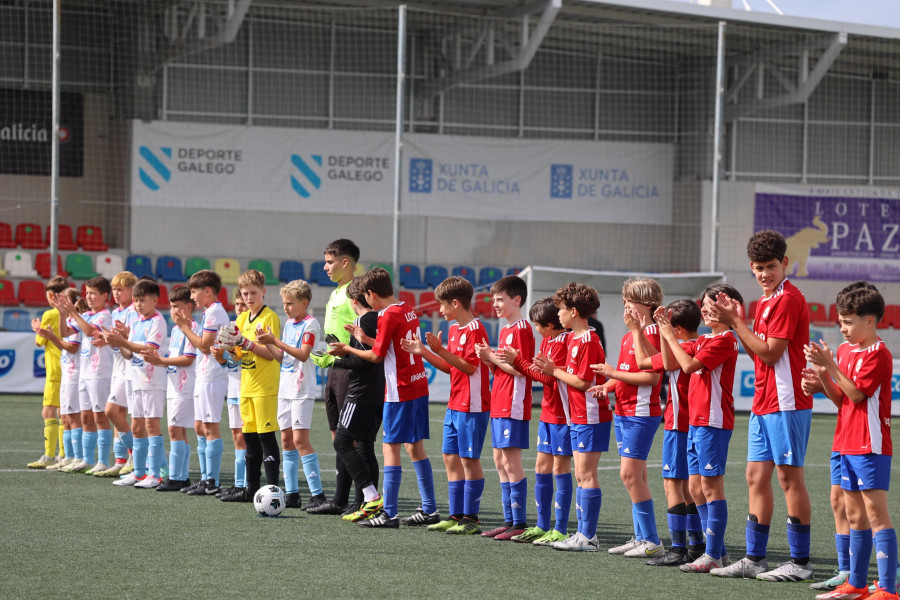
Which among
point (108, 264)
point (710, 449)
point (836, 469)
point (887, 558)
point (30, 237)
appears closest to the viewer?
point (887, 558)

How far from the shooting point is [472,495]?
6875 millimetres

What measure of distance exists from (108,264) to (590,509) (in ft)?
52.7

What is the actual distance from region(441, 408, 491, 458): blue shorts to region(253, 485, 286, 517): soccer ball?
1.16 m

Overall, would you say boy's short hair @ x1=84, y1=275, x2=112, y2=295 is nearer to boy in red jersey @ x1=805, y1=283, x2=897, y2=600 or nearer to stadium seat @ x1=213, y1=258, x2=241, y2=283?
boy in red jersey @ x1=805, y1=283, x2=897, y2=600

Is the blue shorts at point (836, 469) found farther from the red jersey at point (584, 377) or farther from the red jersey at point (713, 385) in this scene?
the red jersey at point (584, 377)

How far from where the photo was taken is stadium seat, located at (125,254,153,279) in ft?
67.7

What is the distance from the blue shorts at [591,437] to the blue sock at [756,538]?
0.94 metres

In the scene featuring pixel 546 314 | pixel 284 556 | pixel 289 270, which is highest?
pixel 289 270

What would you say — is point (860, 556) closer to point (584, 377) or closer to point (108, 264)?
point (584, 377)

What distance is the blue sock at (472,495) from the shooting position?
6.85 metres

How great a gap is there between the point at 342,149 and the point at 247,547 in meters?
16.4

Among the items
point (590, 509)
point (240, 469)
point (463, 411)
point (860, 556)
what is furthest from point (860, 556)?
point (240, 469)


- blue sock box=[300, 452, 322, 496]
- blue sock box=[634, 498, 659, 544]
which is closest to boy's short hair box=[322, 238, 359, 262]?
blue sock box=[300, 452, 322, 496]

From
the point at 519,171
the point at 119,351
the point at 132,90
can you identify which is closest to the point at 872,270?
the point at 519,171
